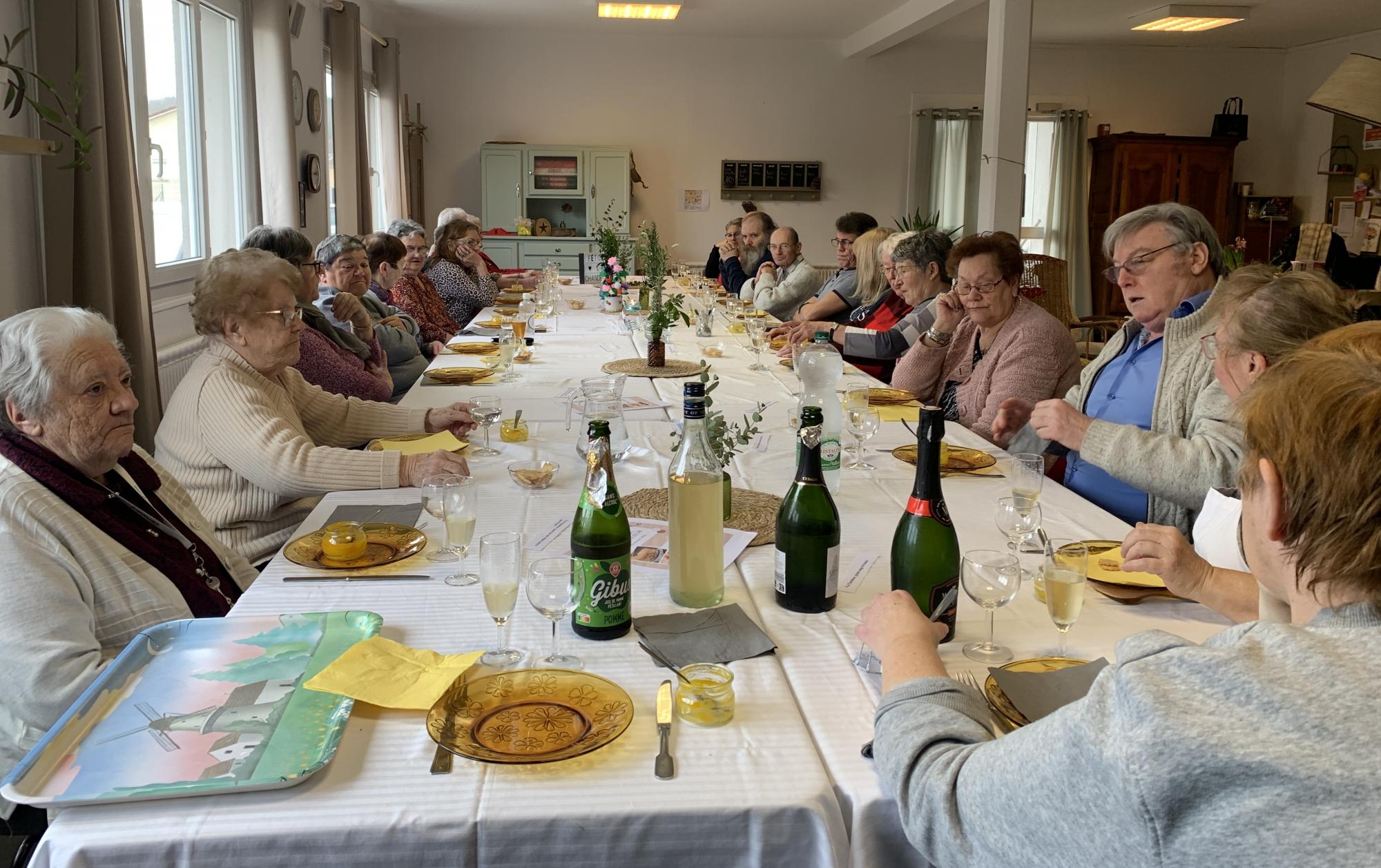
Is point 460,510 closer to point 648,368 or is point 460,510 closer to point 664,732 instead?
point 664,732

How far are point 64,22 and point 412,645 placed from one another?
2.88 meters

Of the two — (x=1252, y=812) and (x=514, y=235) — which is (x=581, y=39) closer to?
(x=514, y=235)

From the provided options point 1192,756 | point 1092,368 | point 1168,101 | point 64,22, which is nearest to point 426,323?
point 64,22

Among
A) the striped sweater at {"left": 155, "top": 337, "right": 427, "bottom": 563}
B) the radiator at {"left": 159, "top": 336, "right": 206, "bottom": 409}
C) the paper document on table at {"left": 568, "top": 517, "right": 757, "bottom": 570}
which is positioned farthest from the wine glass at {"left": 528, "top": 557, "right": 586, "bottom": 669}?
the radiator at {"left": 159, "top": 336, "right": 206, "bottom": 409}

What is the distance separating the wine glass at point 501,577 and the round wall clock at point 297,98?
223 inches

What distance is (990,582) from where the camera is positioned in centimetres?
128

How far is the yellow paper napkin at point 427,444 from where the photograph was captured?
2.35 meters

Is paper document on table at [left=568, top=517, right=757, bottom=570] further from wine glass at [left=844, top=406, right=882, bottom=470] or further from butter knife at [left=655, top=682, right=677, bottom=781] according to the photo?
wine glass at [left=844, top=406, right=882, bottom=470]

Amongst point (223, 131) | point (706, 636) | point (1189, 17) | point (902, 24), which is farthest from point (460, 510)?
point (1189, 17)

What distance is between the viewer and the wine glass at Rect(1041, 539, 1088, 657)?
1.26 metres

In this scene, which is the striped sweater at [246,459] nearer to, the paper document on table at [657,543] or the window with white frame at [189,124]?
the paper document on table at [657,543]

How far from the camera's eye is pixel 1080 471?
8.26 ft

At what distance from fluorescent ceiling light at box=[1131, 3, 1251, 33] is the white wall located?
1393 millimetres

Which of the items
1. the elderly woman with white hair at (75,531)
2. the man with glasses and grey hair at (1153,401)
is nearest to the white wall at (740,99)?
the man with glasses and grey hair at (1153,401)
